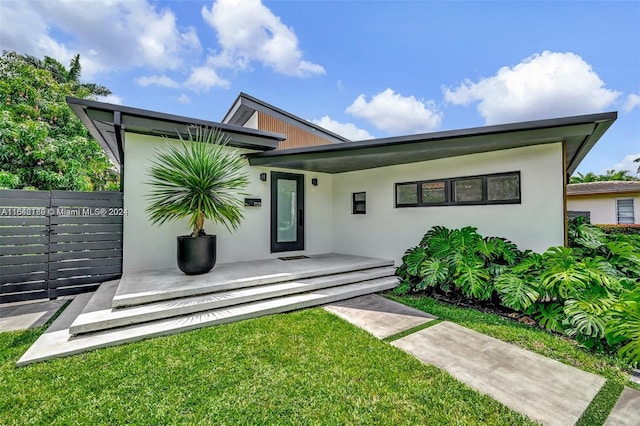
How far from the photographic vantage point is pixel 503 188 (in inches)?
210

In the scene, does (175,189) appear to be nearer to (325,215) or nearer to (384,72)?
(325,215)

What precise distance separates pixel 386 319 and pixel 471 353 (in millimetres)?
1249

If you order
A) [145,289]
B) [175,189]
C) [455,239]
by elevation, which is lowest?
[145,289]

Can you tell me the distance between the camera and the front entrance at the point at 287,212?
7211 millimetres

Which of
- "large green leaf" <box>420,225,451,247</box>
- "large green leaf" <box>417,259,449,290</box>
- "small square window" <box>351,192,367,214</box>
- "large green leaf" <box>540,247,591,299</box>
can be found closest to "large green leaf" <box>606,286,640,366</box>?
"large green leaf" <box>540,247,591,299</box>

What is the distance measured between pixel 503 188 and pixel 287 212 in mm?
4898

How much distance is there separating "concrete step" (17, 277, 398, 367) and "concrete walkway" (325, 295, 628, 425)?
3.01 ft

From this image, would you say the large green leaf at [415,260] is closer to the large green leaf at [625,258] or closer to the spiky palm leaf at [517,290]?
the spiky palm leaf at [517,290]

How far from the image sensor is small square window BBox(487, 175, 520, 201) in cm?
517

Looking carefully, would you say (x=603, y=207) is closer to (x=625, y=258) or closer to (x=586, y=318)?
(x=625, y=258)

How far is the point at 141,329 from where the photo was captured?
11.7 ft

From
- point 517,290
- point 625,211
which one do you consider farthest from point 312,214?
point 625,211

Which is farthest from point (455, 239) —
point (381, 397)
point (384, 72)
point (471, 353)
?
point (384, 72)

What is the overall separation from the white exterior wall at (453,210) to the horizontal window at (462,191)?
105 millimetres
